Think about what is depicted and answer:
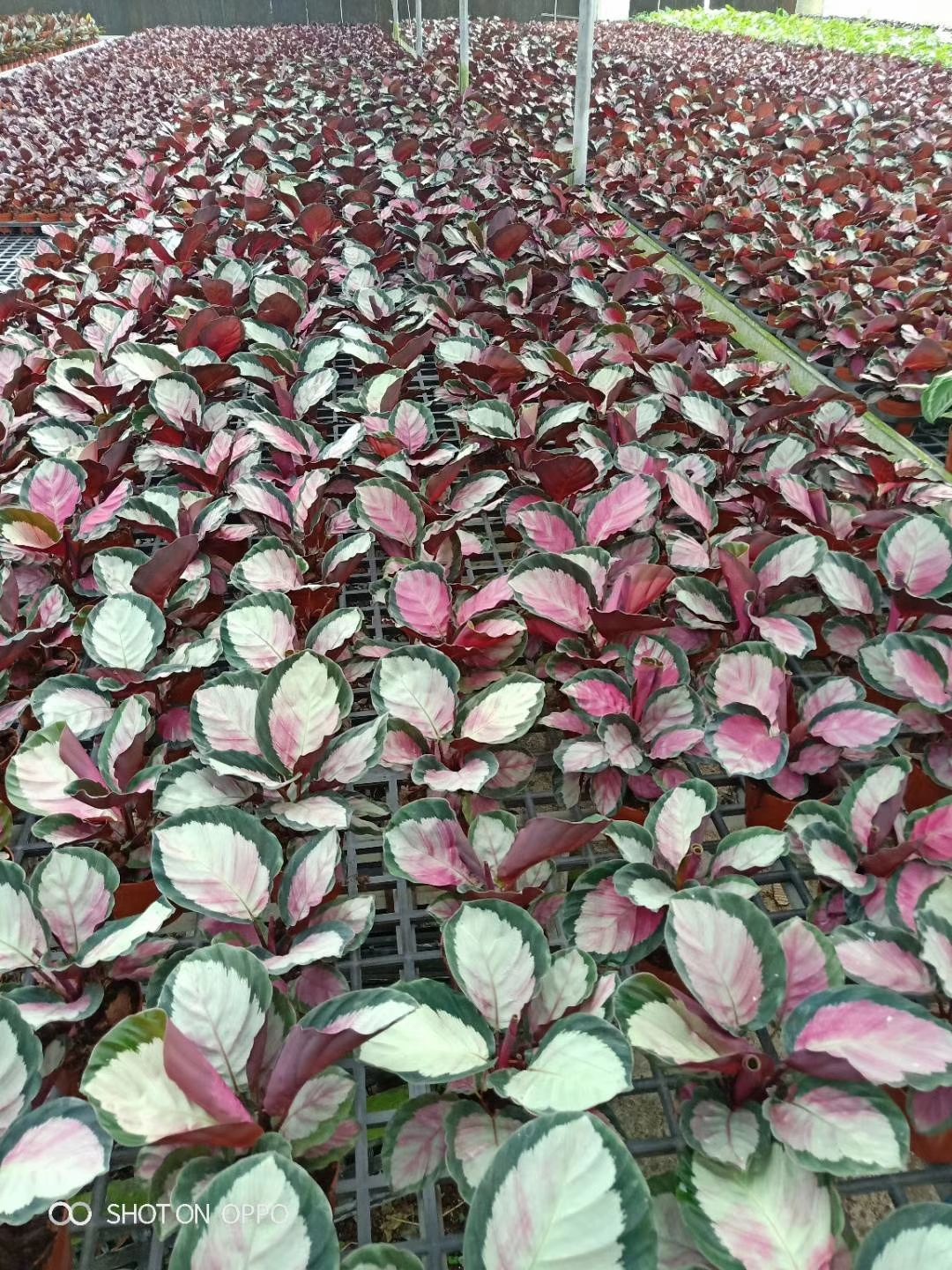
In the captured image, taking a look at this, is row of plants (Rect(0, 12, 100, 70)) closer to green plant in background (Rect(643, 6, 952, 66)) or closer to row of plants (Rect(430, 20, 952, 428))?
row of plants (Rect(430, 20, 952, 428))

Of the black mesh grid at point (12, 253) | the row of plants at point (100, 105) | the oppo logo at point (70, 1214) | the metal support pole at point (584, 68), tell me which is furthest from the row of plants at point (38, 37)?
the oppo logo at point (70, 1214)

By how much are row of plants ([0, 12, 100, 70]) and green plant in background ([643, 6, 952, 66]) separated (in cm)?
740

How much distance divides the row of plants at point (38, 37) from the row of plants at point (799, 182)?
15.8 feet

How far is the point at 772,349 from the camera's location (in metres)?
1.99

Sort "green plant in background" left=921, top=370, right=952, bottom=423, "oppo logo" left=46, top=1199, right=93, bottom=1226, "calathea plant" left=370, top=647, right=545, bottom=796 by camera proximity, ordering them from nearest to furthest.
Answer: "oppo logo" left=46, top=1199, right=93, bottom=1226 < "calathea plant" left=370, top=647, right=545, bottom=796 < "green plant in background" left=921, top=370, right=952, bottom=423

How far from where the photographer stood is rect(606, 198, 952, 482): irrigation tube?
1.58m

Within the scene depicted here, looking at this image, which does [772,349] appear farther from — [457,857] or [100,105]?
[100,105]

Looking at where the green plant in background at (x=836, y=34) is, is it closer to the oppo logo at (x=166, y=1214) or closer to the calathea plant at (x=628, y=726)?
the calathea plant at (x=628, y=726)

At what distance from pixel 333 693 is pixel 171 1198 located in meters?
0.42

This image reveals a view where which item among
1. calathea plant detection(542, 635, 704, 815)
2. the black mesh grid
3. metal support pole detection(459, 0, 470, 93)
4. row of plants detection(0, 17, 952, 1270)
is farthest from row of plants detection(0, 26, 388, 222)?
calathea plant detection(542, 635, 704, 815)

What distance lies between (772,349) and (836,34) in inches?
373

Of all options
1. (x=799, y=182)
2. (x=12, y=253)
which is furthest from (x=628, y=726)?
(x=12, y=253)

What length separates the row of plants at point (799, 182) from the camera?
1.81 meters

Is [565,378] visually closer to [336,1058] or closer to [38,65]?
[336,1058]
